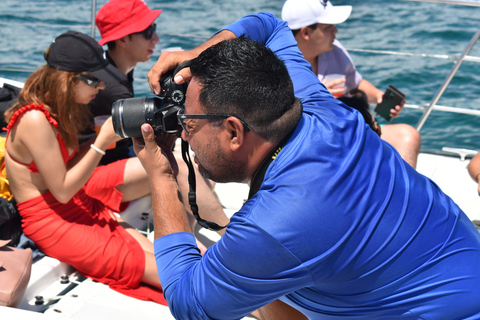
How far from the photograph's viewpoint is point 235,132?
1146 millimetres

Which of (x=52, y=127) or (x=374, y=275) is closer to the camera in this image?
(x=374, y=275)

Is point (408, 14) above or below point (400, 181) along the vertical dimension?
below

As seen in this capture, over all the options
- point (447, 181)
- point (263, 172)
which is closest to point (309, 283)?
point (263, 172)

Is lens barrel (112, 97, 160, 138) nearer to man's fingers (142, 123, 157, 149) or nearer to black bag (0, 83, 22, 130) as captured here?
man's fingers (142, 123, 157, 149)

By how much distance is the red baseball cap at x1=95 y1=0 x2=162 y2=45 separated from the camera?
9.12ft

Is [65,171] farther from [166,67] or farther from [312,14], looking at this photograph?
[312,14]

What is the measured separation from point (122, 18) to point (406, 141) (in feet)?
5.42

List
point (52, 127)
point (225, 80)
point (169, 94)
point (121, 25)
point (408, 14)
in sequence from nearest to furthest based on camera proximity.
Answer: point (225, 80), point (169, 94), point (52, 127), point (121, 25), point (408, 14)

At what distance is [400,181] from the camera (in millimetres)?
1191

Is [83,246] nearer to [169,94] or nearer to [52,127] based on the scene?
[52,127]

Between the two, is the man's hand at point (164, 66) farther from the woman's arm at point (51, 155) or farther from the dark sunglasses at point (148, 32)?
the dark sunglasses at point (148, 32)

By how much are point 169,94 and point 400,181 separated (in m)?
0.64

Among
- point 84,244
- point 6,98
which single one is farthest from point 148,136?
point 6,98

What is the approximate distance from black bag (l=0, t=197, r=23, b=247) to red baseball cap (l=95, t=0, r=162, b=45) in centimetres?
106
